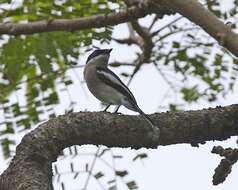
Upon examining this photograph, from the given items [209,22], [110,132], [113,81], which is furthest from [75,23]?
[209,22]

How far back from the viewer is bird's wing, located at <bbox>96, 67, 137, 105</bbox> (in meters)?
4.62

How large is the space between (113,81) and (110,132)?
70.4 inches

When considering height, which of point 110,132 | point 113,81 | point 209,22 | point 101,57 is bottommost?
point 101,57

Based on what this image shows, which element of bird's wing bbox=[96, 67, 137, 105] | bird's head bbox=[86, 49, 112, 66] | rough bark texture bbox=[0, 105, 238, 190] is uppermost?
rough bark texture bbox=[0, 105, 238, 190]

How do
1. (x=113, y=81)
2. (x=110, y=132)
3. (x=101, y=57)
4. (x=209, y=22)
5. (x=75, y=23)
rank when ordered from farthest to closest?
1. (x=101, y=57)
2. (x=113, y=81)
3. (x=75, y=23)
4. (x=110, y=132)
5. (x=209, y=22)

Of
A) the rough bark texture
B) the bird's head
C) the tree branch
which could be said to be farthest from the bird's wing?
the rough bark texture

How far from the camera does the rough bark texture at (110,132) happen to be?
9.44 feet

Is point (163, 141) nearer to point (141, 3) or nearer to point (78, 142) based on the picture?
point (78, 142)

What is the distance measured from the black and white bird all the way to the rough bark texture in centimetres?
119

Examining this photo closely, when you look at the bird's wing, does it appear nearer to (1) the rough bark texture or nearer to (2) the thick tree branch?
(1) the rough bark texture

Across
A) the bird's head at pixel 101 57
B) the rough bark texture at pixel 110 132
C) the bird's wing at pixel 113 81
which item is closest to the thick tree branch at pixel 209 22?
the rough bark texture at pixel 110 132

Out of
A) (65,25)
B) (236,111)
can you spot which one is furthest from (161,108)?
(236,111)

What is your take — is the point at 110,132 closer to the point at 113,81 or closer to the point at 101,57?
the point at 113,81

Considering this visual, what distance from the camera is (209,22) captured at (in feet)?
6.91
